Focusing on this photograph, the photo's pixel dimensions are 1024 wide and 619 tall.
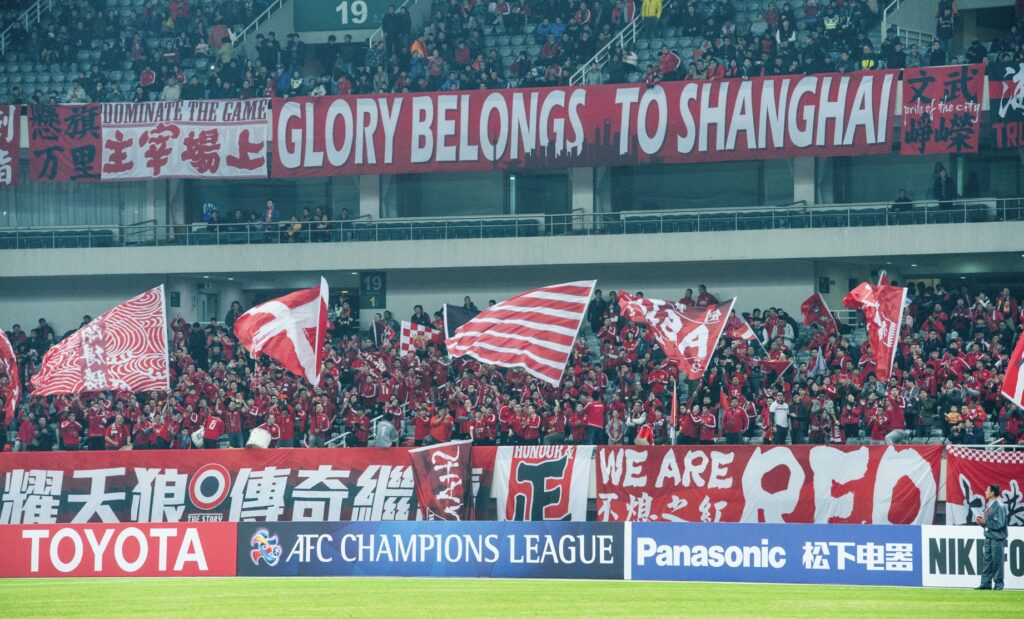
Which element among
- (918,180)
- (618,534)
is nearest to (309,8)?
(918,180)

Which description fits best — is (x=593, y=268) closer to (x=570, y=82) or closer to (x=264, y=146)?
(x=570, y=82)

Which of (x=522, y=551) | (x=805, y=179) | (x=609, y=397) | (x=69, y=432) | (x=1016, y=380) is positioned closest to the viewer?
(x=1016, y=380)

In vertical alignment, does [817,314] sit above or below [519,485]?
above

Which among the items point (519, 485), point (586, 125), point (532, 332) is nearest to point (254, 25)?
point (586, 125)

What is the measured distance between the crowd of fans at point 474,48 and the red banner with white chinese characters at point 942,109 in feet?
2.48

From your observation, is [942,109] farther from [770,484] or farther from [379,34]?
[379,34]

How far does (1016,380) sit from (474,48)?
22.3m

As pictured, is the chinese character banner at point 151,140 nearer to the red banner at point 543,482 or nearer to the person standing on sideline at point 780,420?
the red banner at point 543,482

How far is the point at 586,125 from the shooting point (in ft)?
134

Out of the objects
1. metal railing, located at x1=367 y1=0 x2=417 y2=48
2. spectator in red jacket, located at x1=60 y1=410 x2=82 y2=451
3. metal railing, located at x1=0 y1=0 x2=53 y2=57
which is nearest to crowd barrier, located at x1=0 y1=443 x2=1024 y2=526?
spectator in red jacket, located at x1=60 y1=410 x2=82 y2=451

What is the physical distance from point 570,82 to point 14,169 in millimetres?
15135

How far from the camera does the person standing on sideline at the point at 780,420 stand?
100ft

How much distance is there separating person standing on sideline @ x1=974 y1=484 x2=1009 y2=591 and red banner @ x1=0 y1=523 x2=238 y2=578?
12.8m

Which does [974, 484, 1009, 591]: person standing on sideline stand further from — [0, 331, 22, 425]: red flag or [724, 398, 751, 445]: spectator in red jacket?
[0, 331, 22, 425]: red flag
